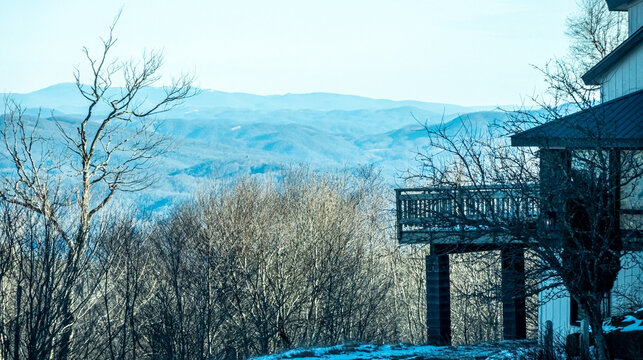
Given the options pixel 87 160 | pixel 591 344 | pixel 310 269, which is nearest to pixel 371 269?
pixel 310 269

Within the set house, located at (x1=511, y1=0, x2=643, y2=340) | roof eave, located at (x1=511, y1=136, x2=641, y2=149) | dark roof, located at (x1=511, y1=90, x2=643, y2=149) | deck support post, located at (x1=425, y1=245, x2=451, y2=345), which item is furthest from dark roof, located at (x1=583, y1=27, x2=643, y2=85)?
deck support post, located at (x1=425, y1=245, x2=451, y2=345)

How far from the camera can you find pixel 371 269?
44.6m

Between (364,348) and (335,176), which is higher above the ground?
(335,176)

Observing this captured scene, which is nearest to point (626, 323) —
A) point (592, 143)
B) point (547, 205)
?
point (547, 205)

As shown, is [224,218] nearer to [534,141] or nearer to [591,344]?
[534,141]

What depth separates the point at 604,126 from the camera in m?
13.4

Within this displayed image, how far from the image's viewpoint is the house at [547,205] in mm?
11219

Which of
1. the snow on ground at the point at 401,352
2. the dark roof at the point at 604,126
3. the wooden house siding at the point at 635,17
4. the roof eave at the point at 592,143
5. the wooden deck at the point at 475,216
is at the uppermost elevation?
the wooden house siding at the point at 635,17

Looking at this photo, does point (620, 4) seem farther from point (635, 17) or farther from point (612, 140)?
point (612, 140)

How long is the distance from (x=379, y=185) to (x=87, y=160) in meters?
51.9

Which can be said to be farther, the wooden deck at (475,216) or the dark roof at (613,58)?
the dark roof at (613,58)

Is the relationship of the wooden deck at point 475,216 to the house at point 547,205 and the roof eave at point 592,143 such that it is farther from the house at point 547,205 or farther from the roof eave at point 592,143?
Answer: the roof eave at point 592,143

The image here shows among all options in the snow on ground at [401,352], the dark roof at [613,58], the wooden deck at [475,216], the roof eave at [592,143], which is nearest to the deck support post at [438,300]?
the wooden deck at [475,216]

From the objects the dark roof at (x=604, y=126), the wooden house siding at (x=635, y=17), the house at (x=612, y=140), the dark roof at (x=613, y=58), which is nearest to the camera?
the house at (x=612, y=140)
